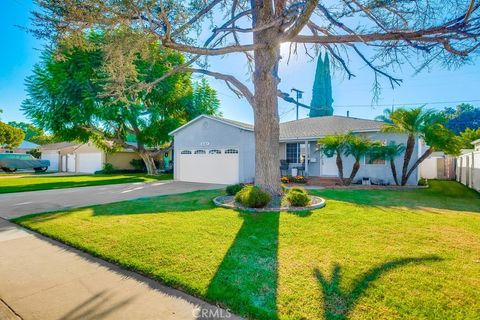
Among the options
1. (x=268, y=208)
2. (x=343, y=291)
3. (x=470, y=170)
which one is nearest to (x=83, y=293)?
(x=343, y=291)

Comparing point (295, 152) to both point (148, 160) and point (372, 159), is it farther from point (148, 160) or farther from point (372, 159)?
point (148, 160)

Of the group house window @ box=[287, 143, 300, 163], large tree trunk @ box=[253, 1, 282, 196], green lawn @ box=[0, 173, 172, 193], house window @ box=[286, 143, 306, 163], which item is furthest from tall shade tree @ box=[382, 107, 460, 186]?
green lawn @ box=[0, 173, 172, 193]

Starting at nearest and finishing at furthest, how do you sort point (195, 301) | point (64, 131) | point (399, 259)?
point (195, 301), point (399, 259), point (64, 131)

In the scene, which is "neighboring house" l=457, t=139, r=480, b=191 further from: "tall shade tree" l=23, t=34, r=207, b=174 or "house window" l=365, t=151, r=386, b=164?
"tall shade tree" l=23, t=34, r=207, b=174

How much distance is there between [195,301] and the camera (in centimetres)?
305

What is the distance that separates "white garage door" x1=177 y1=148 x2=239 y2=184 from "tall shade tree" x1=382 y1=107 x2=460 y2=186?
8375mm

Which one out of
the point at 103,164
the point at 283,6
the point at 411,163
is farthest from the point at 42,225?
the point at 103,164

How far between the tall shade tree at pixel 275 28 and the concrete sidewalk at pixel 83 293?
5.30 m

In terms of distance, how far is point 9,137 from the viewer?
36188 mm

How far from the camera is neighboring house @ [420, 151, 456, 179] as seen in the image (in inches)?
730

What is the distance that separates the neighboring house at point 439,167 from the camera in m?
18.5

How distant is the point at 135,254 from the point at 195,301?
183 cm

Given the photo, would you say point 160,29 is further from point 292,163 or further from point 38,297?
point 292,163

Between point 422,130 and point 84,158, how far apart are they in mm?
32289
